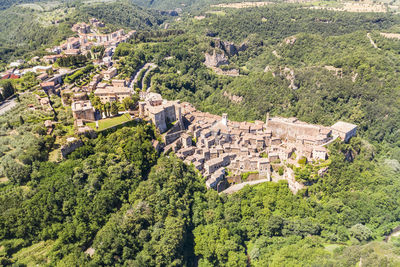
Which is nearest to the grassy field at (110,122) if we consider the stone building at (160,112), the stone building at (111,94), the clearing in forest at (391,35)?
the stone building at (160,112)

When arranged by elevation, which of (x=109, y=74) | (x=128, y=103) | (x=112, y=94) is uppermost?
(x=109, y=74)

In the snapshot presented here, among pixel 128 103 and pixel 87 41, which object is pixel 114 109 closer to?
pixel 128 103

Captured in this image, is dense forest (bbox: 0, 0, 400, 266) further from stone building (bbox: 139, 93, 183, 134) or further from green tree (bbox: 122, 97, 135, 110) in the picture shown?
green tree (bbox: 122, 97, 135, 110)

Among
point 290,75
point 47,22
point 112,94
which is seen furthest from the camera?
point 47,22

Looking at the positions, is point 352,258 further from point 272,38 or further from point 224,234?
point 272,38

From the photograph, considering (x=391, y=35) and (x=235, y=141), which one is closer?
(x=235, y=141)

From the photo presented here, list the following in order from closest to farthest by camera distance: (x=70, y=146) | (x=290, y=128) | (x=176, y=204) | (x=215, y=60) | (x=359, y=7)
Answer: (x=176, y=204)
(x=70, y=146)
(x=290, y=128)
(x=215, y=60)
(x=359, y=7)

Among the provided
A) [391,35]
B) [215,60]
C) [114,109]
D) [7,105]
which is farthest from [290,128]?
[391,35]
